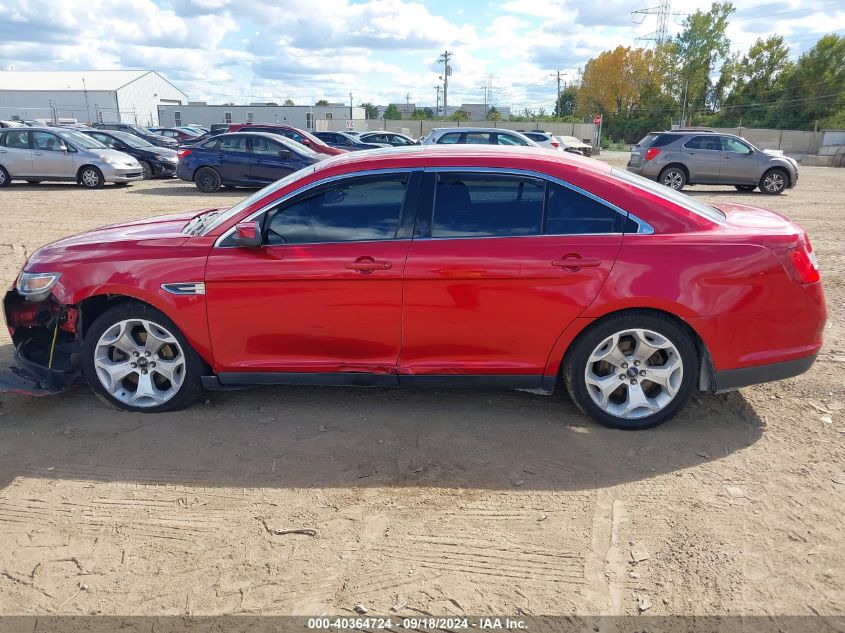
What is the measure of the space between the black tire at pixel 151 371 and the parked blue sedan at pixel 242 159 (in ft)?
41.5

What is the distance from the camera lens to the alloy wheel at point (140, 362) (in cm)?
418

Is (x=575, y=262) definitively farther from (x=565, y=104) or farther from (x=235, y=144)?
(x=565, y=104)

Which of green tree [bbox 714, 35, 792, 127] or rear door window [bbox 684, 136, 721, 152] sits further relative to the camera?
green tree [bbox 714, 35, 792, 127]

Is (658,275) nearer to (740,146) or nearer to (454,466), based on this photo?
(454,466)

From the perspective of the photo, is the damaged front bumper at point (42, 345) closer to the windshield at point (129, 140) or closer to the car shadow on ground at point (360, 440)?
the car shadow on ground at point (360, 440)

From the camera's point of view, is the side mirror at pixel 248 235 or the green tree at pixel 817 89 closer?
the side mirror at pixel 248 235

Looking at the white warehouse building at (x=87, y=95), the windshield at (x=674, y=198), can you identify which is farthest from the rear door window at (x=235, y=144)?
the white warehouse building at (x=87, y=95)

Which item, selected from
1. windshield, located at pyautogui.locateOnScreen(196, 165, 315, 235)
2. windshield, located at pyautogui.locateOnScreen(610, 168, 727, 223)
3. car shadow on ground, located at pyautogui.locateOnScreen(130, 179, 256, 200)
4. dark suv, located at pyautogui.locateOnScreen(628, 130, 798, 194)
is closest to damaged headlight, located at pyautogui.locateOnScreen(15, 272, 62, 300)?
windshield, located at pyautogui.locateOnScreen(196, 165, 315, 235)

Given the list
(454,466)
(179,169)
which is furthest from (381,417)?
(179,169)

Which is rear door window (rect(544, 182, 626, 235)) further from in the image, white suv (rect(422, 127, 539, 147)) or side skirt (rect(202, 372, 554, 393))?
white suv (rect(422, 127, 539, 147))

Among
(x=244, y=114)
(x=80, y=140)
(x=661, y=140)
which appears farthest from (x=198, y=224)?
(x=244, y=114)

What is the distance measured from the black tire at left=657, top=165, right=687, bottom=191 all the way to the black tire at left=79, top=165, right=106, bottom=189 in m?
15.0

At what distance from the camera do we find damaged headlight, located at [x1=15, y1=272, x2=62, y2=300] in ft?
13.9

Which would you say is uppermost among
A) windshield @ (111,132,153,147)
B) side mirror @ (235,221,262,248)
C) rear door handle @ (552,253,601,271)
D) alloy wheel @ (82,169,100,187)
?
side mirror @ (235,221,262,248)
